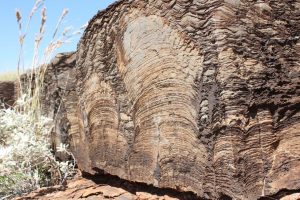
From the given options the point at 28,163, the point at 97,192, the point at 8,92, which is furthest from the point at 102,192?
the point at 8,92

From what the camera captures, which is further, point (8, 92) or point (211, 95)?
point (8, 92)

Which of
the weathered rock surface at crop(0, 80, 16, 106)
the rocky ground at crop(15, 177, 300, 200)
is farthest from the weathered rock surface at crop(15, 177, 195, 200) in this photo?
the weathered rock surface at crop(0, 80, 16, 106)

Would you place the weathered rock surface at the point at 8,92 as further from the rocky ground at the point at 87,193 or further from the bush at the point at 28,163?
the rocky ground at the point at 87,193

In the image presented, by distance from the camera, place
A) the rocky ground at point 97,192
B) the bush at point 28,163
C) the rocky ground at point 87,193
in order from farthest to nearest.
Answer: the bush at point 28,163, the rocky ground at point 87,193, the rocky ground at point 97,192

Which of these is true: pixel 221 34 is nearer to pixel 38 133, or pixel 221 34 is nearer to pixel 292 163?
pixel 292 163

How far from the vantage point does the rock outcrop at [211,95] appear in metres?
2.17

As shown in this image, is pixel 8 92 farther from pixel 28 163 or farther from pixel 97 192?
pixel 97 192

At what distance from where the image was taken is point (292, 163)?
215 centimetres

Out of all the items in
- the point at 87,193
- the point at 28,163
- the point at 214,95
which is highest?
the point at 214,95

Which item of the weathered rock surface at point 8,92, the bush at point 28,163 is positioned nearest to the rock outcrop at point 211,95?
the bush at point 28,163

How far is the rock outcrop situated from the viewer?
2.17m

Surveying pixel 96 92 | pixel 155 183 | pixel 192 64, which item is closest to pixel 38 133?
pixel 96 92

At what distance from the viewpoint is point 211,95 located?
2258 millimetres

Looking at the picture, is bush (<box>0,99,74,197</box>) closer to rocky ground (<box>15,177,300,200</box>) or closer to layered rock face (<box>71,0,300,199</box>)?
rocky ground (<box>15,177,300,200</box>)
